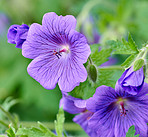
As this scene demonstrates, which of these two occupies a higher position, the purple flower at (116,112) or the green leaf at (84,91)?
the green leaf at (84,91)

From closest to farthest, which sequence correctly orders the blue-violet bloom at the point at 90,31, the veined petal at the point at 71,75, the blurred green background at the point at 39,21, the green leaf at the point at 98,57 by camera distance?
the veined petal at the point at 71,75 < the green leaf at the point at 98,57 < the blue-violet bloom at the point at 90,31 < the blurred green background at the point at 39,21

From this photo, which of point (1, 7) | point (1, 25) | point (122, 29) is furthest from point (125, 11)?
point (1, 25)

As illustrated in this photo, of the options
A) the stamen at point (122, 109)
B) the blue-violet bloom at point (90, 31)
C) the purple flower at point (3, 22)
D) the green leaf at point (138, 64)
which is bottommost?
the purple flower at point (3, 22)

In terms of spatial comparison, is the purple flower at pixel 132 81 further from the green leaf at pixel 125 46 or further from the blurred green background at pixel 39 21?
the blurred green background at pixel 39 21

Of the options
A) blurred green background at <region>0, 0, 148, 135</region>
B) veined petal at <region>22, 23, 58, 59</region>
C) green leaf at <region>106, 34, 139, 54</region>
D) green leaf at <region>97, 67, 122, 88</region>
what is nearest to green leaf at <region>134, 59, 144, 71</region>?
green leaf at <region>106, 34, 139, 54</region>

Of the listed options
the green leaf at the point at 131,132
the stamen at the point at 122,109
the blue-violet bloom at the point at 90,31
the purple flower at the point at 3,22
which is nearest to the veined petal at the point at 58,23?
the stamen at the point at 122,109
